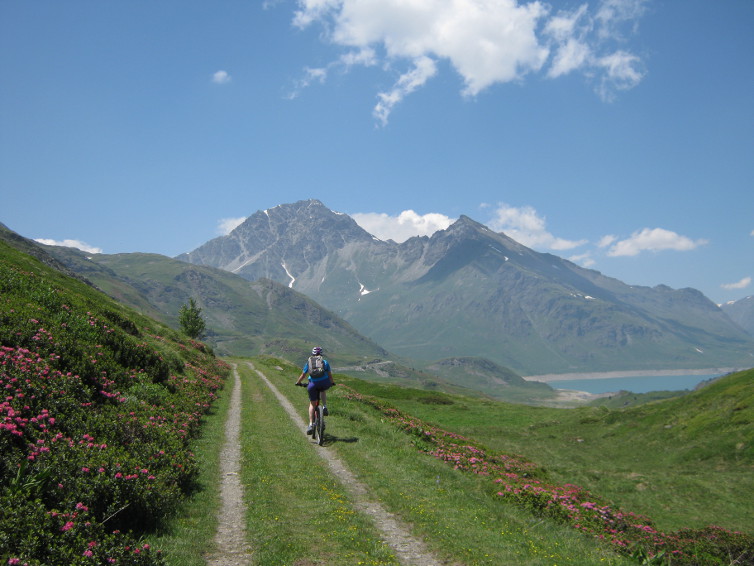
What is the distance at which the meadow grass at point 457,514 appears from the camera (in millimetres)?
10938

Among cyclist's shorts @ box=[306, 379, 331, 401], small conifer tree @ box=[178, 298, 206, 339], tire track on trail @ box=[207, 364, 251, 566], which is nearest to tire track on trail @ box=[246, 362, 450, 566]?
cyclist's shorts @ box=[306, 379, 331, 401]

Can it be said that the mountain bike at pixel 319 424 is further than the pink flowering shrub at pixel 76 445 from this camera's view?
Yes

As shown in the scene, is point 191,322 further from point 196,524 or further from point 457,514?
point 457,514

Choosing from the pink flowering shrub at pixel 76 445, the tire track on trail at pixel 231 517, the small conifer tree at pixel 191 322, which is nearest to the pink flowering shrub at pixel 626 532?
the tire track on trail at pixel 231 517

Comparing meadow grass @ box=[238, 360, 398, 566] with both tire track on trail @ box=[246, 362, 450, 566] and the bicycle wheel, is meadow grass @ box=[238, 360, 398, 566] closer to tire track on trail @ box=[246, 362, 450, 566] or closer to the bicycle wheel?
tire track on trail @ box=[246, 362, 450, 566]

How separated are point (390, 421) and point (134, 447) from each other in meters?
17.6

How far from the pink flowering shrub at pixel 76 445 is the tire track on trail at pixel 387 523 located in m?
5.01

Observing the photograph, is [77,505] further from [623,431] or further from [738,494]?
[623,431]

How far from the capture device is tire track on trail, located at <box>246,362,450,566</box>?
1029cm

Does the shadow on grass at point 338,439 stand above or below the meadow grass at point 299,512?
below

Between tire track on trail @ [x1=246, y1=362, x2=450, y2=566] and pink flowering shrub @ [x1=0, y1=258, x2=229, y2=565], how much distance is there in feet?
16.4

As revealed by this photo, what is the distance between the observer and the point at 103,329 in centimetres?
2380

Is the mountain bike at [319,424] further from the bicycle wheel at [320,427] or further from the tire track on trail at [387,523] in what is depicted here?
the tire track on trail at [387,523]

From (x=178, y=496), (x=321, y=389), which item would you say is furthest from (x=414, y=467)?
(x=178, y=496)
